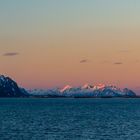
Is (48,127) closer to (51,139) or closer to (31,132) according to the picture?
(31,132)

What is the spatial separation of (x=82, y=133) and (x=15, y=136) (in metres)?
13.5

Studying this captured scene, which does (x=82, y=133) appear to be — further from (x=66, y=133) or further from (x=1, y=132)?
(x=1, y=132)

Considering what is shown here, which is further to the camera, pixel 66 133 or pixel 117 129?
pixel 117 129

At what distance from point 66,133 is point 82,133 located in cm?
301

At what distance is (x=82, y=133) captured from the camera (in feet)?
328

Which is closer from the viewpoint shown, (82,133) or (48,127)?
(82,133)

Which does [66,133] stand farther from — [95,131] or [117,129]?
[117,129]

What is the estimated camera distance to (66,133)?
100062mm

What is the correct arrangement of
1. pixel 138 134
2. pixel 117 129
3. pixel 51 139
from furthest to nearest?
pixel 117 129 < pixel 138 134 < pixel 51 139

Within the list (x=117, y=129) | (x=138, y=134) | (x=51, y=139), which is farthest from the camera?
(x=117, y=129)

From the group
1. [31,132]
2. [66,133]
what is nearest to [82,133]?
[66,133]

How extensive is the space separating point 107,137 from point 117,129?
54.2 ft

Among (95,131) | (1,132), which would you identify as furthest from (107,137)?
(1,132)

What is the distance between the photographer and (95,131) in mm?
104125
